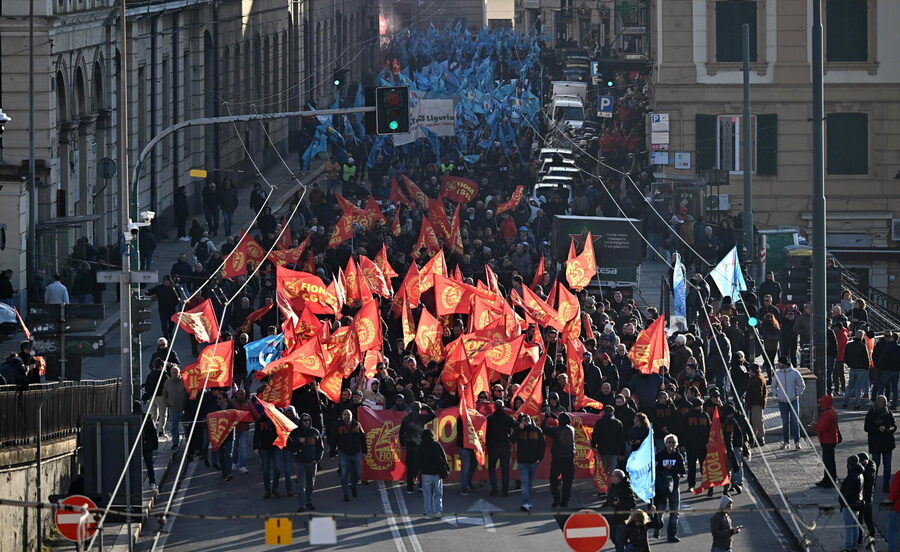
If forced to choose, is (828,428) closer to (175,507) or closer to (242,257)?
(175,507)

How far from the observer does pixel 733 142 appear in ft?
167

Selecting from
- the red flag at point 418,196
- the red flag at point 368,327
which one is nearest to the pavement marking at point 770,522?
the red flag at point 368,327

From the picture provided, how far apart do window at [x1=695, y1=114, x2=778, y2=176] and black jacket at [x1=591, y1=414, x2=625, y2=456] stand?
980 inches

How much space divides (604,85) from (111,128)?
2278 cm

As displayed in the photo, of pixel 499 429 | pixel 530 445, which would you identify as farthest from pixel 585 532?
pixel 499 429

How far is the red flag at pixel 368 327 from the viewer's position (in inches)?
1155

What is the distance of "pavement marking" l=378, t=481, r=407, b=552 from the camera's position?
24328 mm

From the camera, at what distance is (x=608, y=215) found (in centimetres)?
4681

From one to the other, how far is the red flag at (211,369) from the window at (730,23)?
82.5 feet

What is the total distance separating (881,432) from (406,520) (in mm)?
6086

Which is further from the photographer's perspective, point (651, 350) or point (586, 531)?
point (651, 350)

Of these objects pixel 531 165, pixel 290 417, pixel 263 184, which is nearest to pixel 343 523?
pixel 290 417

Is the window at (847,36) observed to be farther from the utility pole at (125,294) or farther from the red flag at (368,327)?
the utility pole at (125,294)

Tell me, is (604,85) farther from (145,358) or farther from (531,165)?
(145,358)
